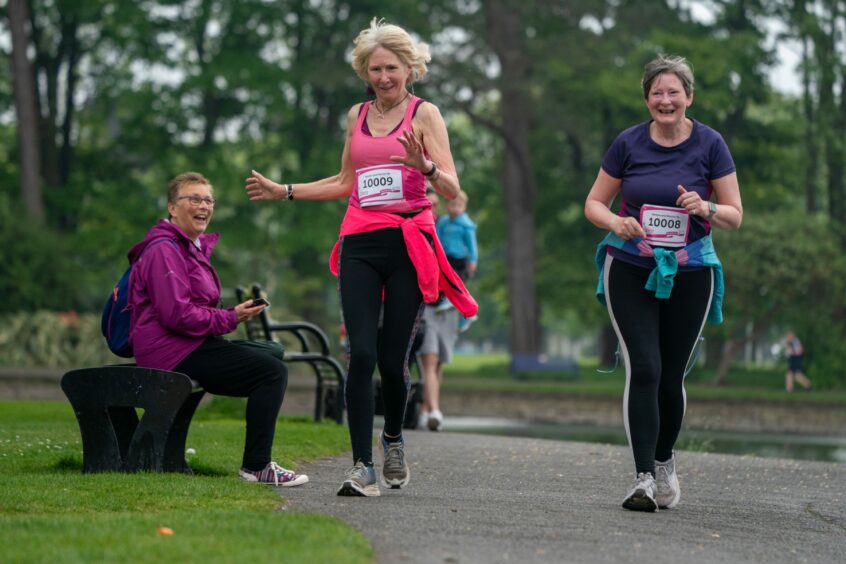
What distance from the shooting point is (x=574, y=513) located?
6602 millimetres

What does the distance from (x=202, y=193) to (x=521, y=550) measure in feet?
9.65

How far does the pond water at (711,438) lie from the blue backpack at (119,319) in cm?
775

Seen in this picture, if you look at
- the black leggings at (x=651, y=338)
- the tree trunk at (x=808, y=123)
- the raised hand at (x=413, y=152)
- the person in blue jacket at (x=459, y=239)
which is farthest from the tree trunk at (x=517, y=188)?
the raised hand at (x=413, y=152)

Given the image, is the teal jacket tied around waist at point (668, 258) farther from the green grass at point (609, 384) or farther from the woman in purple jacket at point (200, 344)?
the green grass at point (609, 384)

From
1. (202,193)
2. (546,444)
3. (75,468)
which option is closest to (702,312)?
(202,193)

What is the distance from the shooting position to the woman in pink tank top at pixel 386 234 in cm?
681

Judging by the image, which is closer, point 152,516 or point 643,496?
point 152,516

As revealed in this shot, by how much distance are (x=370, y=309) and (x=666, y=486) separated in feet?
A: 5.45

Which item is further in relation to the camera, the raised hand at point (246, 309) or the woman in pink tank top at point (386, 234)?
the raised hand at point (246, 309)

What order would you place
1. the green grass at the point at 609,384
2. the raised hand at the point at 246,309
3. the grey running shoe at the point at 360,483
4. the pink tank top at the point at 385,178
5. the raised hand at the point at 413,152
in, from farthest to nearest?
the green grass at the point at 609,384, the raised hand at the point at 246,309, the pink tank top at the point at 385,178, the grey running shoe at the point at 360,483, the raised hand at the point at 413,152

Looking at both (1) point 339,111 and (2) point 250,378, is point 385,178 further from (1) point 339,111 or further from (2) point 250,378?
(1) point 339,111

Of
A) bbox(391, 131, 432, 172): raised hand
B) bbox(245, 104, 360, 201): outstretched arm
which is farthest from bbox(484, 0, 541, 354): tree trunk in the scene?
bbox(391, 131, 432, 172): raised hand

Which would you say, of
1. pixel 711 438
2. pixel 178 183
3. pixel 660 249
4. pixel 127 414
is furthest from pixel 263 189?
pixel 711 438

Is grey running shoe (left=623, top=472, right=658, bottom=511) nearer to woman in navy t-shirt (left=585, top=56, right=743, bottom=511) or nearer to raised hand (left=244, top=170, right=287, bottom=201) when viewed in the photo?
woman in navy t-shirt (left=585, top=56, right=743, bottom=511)
